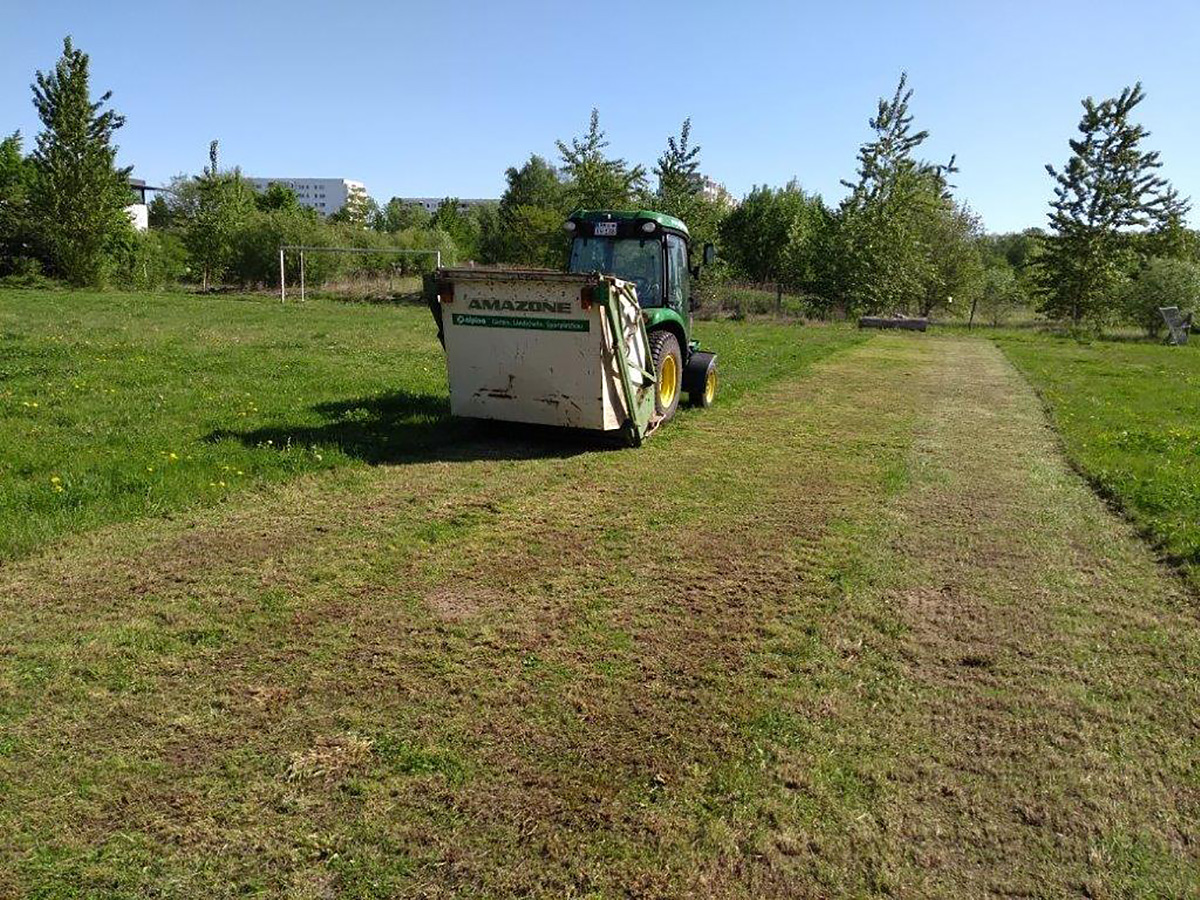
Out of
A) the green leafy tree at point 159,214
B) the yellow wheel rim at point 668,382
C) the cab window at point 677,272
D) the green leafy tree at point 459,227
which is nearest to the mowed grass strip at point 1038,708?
the yellow wheel rim at point 668,382

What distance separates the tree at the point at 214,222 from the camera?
4297 centimetres

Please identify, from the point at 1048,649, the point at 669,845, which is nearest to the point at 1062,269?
the point at 1048,649

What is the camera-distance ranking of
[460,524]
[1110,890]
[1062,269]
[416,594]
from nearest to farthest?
[1110,890], [416,594], [460,524], [1062,269]

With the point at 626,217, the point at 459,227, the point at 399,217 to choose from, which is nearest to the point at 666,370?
the point at 626,217

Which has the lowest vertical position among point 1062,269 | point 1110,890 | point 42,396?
point 1110,890

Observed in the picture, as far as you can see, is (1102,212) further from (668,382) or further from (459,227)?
(459,227)

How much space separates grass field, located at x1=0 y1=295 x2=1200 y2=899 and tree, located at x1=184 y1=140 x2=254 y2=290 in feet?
137

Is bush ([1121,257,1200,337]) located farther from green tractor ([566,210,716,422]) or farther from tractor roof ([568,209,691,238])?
tractor roof ([568,209,691,238])

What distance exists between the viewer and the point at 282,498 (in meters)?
6.19

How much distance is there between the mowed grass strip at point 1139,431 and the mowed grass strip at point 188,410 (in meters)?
4.91

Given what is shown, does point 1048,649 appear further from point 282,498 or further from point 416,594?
point 282,498

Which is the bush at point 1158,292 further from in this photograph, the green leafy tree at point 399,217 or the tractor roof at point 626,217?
the green leafy tree at point 399,217

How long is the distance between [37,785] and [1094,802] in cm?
378

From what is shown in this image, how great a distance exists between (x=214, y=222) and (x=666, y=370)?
4188 cm
